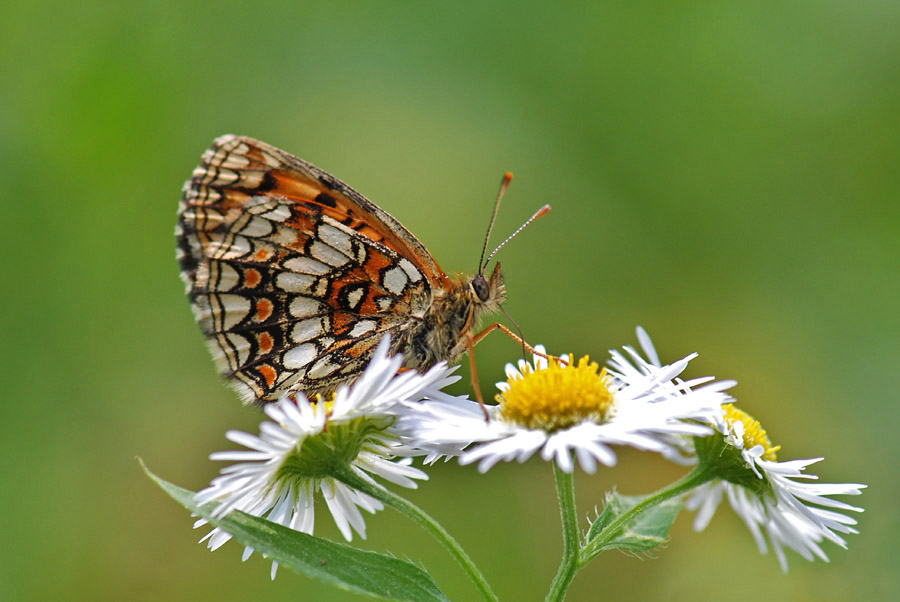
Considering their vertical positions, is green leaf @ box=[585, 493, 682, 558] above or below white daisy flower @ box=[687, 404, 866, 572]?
below

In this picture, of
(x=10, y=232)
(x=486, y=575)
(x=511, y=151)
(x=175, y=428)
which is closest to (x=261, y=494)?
(x=486, y=575)

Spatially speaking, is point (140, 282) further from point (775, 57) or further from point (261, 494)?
point (775, 57)

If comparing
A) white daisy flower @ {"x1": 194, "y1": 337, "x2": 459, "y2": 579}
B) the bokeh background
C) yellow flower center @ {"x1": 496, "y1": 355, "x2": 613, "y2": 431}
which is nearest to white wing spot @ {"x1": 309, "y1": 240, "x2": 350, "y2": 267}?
white daisy flower @ {"x1": 194, "y1": 337, "x2": 459, "y2": 579}

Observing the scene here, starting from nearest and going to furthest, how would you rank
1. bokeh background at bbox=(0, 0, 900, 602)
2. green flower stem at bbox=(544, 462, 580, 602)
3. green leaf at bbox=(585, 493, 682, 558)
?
1. green flower stem at bbox=(544, 462, 580, 602)
2. green leaf at bbox=(585, 493, 682, 558)
3. bokeh background at bbox=(0, 0, 900, 602)

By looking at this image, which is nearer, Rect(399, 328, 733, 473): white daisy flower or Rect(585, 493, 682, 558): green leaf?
Rect(399, 328, 733, 473): white daisy flower

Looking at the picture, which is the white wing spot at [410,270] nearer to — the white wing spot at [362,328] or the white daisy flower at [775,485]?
the white wing spot at [362,328]

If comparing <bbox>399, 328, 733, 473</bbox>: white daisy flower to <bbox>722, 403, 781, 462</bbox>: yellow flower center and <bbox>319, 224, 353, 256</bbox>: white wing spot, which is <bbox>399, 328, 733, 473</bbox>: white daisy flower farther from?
<bbox>319, 224, 353, 256</bbox>: white wing spot

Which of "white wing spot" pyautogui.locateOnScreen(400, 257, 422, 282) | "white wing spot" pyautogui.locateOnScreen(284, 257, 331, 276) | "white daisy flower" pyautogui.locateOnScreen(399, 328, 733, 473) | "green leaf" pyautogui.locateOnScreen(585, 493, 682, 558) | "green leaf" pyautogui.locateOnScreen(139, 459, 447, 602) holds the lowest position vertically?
"green leaf" pyautogui.locateOnScreen(139, 459, 447, 602)
